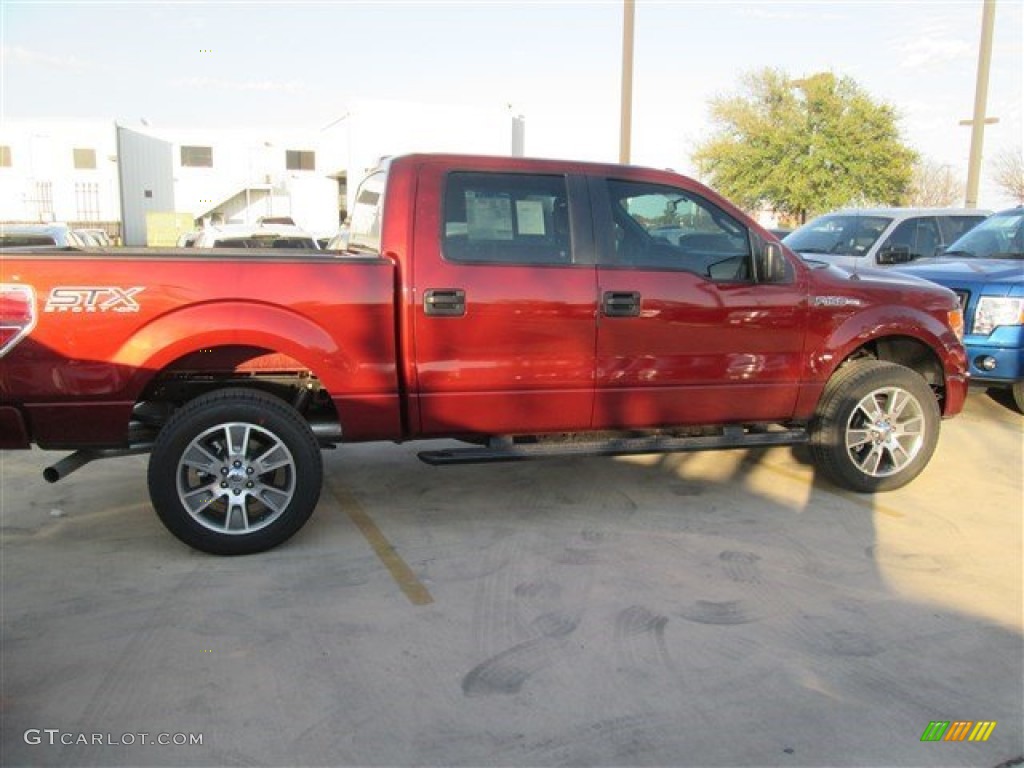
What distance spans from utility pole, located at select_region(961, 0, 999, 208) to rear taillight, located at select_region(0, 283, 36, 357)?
61.6ft

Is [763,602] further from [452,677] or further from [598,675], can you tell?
[452,677]

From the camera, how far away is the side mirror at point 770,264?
5.11m

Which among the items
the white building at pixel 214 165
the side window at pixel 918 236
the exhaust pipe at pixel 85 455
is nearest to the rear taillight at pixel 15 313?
the exhaust pipe at pixel 85 455

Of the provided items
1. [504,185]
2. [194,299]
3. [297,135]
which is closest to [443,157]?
[504,185]

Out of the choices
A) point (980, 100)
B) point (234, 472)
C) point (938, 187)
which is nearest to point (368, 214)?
point (234, 472)

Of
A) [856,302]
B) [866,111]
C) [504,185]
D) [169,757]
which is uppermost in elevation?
[866,111]

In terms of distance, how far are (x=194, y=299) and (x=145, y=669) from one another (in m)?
1.79

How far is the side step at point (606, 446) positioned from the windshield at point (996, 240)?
181 inches

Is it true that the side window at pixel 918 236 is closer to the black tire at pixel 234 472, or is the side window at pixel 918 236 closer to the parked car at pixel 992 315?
the parked car at pixel 992 315

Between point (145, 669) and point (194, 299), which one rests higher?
point (194, 299)

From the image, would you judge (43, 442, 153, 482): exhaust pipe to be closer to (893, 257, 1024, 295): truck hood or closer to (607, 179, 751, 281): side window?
(607, 179, 751, 281): side window

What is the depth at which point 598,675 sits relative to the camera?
11.0ft

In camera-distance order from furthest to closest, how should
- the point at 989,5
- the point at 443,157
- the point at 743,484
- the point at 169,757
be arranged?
the point at 989,5 < the point at 743,484 < the point at 443,157 < the point at 169,757

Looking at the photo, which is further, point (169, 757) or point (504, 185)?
point (504, 185)
